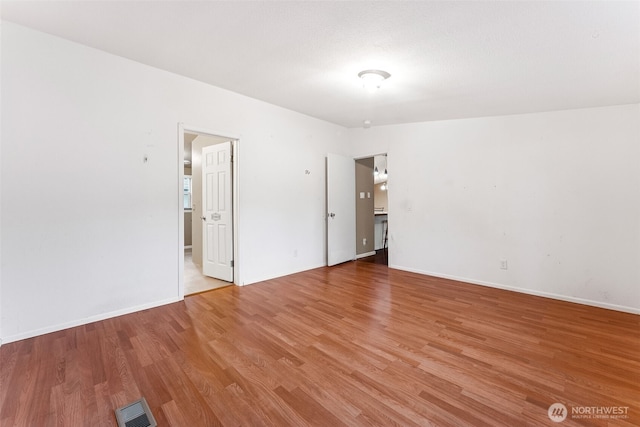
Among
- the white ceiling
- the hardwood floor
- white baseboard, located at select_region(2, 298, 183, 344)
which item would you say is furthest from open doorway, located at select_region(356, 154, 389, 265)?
white baseboard, located at select_region(2, 298, 183, 344)

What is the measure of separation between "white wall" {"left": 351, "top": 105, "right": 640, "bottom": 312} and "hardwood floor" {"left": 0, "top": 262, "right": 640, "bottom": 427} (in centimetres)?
56

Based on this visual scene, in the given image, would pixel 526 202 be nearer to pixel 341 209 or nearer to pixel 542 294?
pixel 542 294

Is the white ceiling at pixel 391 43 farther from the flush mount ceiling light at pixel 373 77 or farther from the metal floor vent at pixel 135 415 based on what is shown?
the metal floor vent at pixel 135 415

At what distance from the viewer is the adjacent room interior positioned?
180 cm

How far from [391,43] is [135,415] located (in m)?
3.19

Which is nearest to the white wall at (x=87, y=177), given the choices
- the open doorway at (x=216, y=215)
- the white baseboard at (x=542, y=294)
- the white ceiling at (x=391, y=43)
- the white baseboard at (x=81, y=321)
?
the white baseboard at (x=81, y=321)

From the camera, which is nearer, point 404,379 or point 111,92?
point 404,379

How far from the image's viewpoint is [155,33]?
2.38 metres

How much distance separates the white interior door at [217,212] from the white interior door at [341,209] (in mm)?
1823

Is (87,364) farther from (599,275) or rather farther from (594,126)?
(594,126)

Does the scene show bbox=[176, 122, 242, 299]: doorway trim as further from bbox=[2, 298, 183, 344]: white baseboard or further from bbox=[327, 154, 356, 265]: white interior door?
bbox=[327, 154, 356, 265]: white interior door

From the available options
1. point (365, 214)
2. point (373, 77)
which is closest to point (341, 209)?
point (365, 214)

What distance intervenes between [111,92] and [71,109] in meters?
0.40

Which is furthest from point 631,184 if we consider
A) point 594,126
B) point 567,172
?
point 594,126
